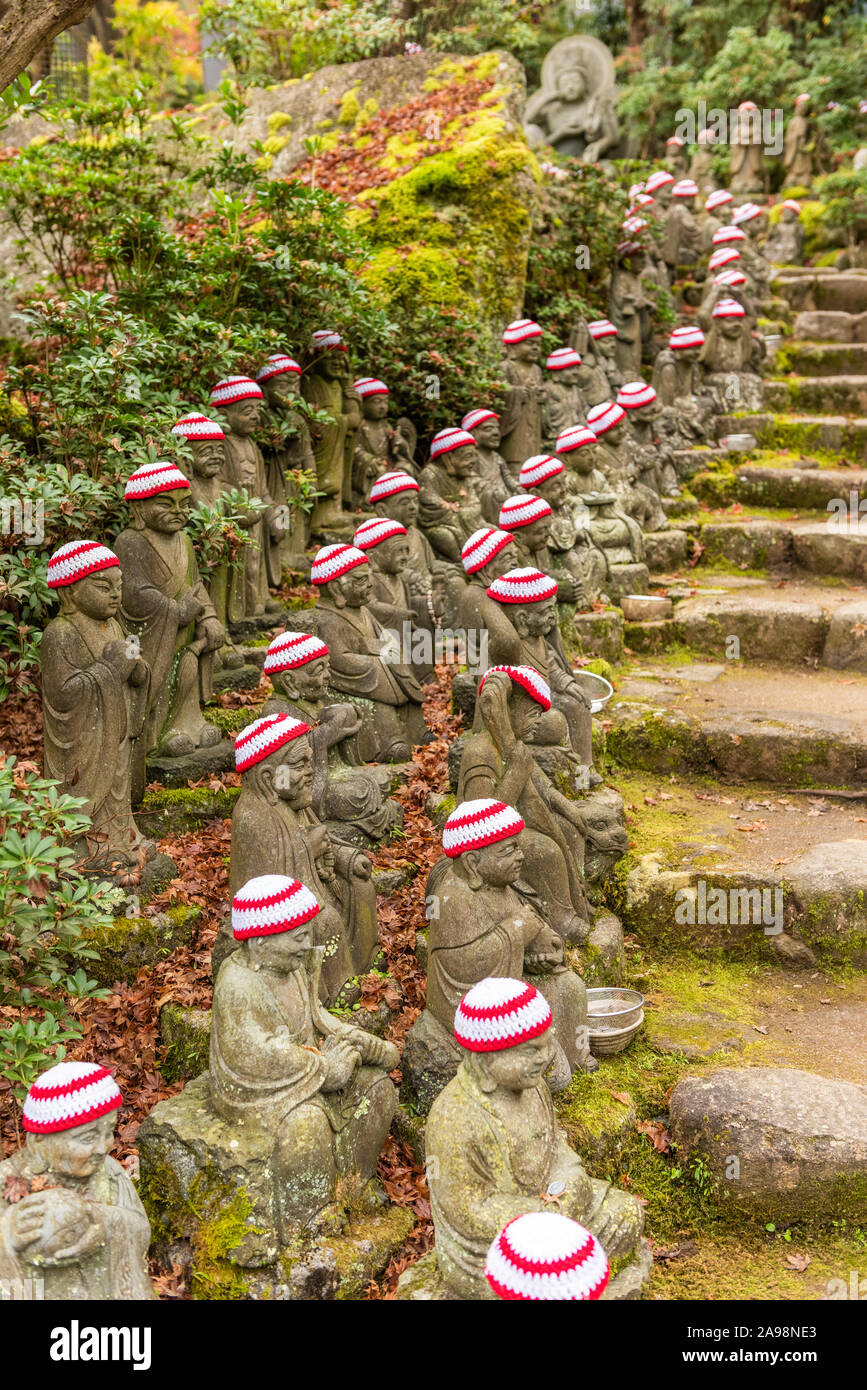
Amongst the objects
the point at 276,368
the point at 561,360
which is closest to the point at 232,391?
the point at 276,368

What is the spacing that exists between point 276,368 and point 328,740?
14.9 feet

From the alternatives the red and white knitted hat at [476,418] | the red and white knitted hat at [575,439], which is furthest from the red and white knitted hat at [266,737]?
the red and white knitted hat at [476,418]

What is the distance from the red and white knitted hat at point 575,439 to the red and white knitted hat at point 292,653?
5813 mm

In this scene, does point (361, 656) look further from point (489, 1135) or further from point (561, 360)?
point (561, 360)

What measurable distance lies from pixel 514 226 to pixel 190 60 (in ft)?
37.0

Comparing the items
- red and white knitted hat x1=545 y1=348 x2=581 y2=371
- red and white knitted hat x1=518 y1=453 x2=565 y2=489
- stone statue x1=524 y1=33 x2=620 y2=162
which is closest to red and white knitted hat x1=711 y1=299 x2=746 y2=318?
red and white knitted hat x1=545 y1=348 x2=581 y2=371

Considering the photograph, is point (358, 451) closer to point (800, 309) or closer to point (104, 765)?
point (104, 765)

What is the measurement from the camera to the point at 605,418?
12.8 meters

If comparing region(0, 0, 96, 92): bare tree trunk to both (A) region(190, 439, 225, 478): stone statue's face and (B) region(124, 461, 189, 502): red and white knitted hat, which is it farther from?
(A) region(190, 439, 225, 478): stone statue's face

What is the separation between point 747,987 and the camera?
25.2 feet

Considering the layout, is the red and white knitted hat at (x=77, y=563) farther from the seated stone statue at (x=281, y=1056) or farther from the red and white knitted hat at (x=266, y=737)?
the seated stone statue at (x=281, y=1056)

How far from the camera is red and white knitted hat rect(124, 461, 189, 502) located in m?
7.26

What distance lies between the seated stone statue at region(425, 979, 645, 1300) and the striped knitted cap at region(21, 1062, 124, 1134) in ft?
4.25

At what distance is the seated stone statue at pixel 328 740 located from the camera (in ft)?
21.5
